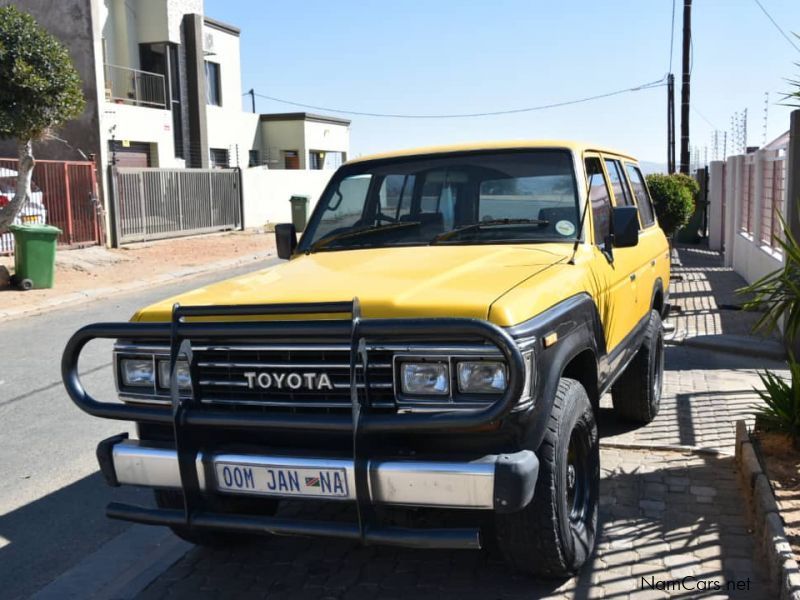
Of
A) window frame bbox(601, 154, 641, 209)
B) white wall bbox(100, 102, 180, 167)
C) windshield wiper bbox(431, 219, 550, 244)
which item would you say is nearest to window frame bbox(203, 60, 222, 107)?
white wall bbox(100, 102, 180, 167)

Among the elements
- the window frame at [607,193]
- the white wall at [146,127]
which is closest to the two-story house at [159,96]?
the white wall at [146,127]

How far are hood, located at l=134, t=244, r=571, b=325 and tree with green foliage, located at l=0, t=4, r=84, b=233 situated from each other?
12.9 m

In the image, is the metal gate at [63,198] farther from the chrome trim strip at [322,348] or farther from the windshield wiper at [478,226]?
the chrome trim strip at [322,348]

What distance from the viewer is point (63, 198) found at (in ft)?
65.2

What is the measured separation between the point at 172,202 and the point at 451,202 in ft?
68.8

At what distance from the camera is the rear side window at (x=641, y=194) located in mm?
6425

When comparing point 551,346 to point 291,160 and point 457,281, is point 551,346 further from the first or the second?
point 291,160

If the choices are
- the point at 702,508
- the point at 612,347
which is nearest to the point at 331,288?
the point at 612,347

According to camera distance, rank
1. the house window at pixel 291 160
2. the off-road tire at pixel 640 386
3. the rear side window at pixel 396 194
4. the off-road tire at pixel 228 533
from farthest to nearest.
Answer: the house window at pixel 291 160, the off-road tire at pixel 640 386, the rear side window at pixel 396 194, the off-road tire at pixel 228 533

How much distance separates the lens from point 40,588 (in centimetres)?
404

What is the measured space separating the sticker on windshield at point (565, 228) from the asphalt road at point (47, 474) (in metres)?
2.93

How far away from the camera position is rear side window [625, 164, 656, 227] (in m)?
6.43

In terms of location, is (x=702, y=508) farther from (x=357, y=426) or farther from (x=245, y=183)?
(x=245, y=183)

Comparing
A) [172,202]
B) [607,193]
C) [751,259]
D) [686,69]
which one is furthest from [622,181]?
[686,69]
